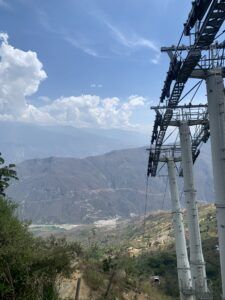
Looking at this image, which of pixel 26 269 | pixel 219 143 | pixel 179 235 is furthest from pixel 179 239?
pixel 26 269

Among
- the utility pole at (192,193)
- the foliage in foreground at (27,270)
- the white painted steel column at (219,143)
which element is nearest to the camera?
the white painted steel column at (219,143)

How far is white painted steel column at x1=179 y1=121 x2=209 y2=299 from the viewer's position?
27.6 meters

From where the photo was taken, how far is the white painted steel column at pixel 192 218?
27.6m

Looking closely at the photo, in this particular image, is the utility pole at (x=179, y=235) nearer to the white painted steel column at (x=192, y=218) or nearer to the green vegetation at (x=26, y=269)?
the white painted steel column at (x=192, y=218)

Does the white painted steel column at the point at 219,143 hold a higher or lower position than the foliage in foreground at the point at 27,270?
higher

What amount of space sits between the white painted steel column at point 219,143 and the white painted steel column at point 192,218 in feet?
34.0

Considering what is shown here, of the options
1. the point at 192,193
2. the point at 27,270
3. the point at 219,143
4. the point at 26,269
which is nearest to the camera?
the point at 219,143

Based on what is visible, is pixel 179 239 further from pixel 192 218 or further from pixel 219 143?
pixel 219 143

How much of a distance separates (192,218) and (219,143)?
12480 mm

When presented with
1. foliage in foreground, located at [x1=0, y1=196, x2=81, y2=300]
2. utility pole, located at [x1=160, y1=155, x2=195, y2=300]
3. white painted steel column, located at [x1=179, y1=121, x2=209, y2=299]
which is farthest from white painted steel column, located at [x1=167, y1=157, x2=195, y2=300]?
foliage in foreground, located at [x1=0, y1=196, x2=81, y2=300]

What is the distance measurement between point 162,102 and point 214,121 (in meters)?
7.53

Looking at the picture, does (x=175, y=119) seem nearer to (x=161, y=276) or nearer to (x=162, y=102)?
(x=162, y=102)

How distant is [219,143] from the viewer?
55.6ft

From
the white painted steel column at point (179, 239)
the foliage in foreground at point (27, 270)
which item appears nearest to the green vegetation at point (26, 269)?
the foliage in foreground at point (27, 270)
